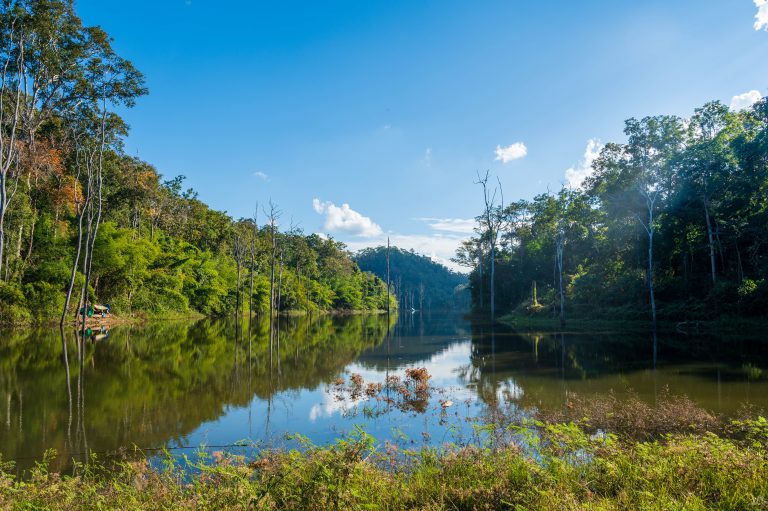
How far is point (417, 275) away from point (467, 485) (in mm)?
155480

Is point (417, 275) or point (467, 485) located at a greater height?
point (417, 275)

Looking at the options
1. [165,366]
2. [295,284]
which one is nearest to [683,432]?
[165,366]

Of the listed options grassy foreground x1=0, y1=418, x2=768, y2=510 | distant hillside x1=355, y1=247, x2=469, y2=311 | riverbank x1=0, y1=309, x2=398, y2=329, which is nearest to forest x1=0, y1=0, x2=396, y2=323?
riverbank x1=0, y1=309, x2=398, y2=329

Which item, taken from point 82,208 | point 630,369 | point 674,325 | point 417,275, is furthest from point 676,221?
point 417,275

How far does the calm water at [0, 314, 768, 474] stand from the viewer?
24.5 ft

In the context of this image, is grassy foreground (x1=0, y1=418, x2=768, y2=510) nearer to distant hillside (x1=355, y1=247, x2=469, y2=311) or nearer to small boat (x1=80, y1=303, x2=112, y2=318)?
small boat (x1=80, y1=303, x2=112, y2=318)

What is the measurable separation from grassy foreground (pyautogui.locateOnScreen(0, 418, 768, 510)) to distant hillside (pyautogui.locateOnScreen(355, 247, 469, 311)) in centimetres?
13680

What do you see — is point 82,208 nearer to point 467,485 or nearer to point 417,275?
point 467,485

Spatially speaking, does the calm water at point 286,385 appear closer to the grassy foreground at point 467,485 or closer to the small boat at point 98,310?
the grassy foreground at point 467,485

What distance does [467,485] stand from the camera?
14.0 ft

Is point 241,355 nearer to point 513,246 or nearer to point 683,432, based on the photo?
point 683,432

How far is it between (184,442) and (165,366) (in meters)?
8.56

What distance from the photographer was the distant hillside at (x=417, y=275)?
150875 millimetres

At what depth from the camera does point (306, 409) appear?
9.24 meters
